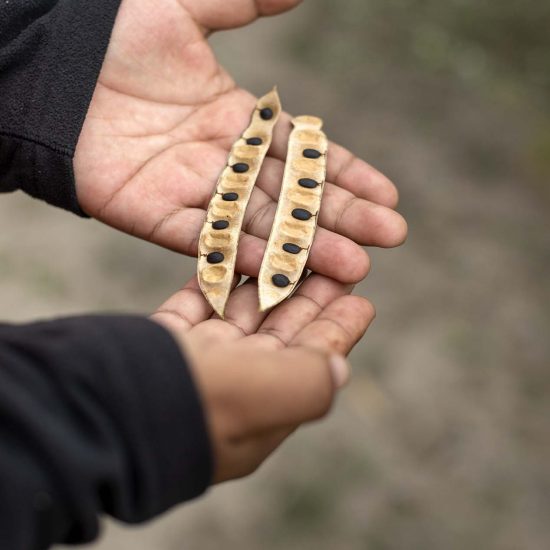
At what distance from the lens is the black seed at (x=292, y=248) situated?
109 inches

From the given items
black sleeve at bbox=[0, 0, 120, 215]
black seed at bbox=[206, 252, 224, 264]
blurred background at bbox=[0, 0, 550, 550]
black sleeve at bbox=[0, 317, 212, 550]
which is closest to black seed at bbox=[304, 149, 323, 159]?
black seed at bbox=[206, 252, 224, 264]

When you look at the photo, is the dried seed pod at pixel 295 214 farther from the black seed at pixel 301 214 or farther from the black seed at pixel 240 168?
the black seed at pixel 240 168

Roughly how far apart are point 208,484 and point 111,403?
333 mm

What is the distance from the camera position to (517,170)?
19.2 feet

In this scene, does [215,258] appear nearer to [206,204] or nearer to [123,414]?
[206,204]

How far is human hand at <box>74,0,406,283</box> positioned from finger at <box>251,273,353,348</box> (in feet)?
0.16

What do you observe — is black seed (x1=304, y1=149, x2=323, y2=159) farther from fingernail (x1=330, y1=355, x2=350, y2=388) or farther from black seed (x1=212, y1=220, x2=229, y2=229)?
fingernail (x1=330, y1=355, x2=350, y2=388)

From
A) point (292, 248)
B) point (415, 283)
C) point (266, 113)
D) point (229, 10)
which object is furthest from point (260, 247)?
point (415, 283)

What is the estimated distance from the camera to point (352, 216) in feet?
9.48

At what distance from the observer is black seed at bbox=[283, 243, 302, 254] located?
2.76 meters

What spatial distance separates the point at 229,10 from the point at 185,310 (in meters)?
1.56

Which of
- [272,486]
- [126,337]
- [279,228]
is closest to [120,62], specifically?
[279,228]

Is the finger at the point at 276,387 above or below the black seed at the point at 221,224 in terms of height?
above

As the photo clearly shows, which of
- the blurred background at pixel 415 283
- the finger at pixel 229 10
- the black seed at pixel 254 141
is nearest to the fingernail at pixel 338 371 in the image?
the black seed at pixel 254 141
